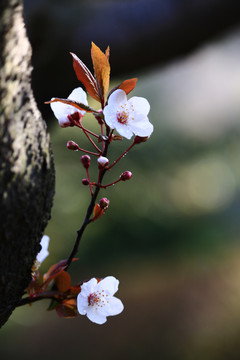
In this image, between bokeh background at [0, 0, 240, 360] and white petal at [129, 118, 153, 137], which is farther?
bokeh background at [0, 0, 240, 360]

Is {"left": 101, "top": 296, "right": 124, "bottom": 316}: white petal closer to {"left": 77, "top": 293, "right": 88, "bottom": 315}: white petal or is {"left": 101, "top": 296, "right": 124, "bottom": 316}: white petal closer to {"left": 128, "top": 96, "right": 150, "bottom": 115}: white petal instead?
{"left": 77, "top": 293, "right": 88, "bottom": 315}: white petal

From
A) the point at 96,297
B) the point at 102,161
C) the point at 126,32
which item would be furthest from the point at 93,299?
the point at 126,32

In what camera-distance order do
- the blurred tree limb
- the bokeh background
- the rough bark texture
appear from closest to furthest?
the rough bark texture
the blurred tree limb
the bokeh background

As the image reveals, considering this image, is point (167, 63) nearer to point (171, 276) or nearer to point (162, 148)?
point (162, 148)

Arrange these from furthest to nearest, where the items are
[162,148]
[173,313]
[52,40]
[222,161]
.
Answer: [222,161] → [162,148] → [173,313] → [52,40]

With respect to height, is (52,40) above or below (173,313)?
above

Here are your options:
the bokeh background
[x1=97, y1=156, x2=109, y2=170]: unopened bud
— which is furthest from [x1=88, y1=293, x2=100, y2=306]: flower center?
the bokeh background

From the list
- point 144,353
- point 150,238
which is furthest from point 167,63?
point 150,238
